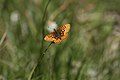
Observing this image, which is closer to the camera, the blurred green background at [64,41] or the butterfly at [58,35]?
the butterfly at [58,35]

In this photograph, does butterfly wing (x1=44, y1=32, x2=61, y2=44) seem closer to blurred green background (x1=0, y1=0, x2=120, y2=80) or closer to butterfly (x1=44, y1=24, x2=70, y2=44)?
butterfly (x1=44, y1=24, x2=70, y2=44)

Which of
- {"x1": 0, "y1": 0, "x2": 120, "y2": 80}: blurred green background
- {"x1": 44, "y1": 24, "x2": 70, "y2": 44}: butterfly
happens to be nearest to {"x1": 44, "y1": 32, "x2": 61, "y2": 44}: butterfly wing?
{"x1": 44, "y1": 24, "x2": 70, "y2": 44}: butterfly

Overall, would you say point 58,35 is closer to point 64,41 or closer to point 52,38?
point 52,38

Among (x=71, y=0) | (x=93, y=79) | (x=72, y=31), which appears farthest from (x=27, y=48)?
(x=71, y=0)

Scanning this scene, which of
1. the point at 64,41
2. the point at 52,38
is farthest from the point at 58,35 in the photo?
the point at 64,41

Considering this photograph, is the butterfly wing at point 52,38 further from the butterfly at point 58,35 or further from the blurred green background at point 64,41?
→ the blurred green background at point 64,41

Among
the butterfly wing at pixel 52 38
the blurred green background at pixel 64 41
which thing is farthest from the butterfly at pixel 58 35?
the blurred green background at pixel 64 41

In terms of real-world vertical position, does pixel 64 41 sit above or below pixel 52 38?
above

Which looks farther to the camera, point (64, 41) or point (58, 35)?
point (64, 41)

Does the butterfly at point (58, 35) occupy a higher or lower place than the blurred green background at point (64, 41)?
lower

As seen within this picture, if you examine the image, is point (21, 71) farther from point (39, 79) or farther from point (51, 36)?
point (51, 36)
